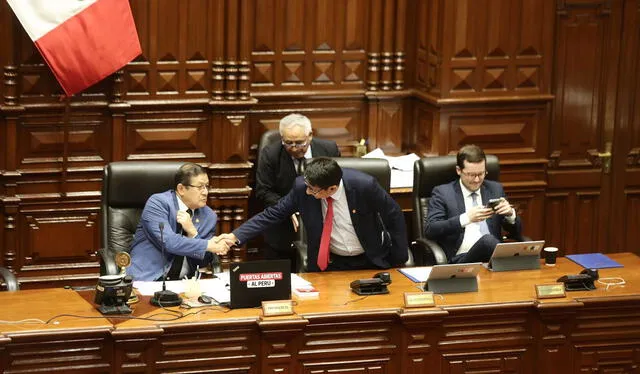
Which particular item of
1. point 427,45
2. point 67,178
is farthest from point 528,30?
point 67,178

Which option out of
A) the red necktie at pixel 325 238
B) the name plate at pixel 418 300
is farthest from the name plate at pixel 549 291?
the red necktie at pixel 325 238

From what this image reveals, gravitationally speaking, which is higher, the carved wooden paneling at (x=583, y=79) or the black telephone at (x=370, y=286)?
the carved wooden paneling at (x=583, y=79)

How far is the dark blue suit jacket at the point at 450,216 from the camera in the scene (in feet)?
23.8

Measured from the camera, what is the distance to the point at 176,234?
6.66 meters

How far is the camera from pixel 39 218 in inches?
322

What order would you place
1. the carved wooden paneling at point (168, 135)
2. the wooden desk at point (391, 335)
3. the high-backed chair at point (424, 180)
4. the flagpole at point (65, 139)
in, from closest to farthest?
1. the wooden desk at point (391, 335)
2. the high-backed chair at point (424, 180)
3. the flagpole at point (65, 139)
4. the carved wooden paneling at point (168, 135)

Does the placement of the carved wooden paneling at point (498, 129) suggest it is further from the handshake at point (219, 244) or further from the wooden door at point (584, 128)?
the handshake at point (219, 244)

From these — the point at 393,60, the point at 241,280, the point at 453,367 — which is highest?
the point at 393,60

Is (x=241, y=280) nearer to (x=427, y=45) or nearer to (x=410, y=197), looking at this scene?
(x=410, y=197)

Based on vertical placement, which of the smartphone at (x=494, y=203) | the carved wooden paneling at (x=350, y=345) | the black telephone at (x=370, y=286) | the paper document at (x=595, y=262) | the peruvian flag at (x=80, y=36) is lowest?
the carved wooden paneling at (x=350, y=345)

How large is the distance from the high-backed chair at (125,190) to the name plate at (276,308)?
118cm

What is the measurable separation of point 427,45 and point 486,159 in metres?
1.22

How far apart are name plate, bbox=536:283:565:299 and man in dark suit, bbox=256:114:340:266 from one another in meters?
1.79

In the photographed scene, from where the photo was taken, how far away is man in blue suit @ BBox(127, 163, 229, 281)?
21.8 feet
